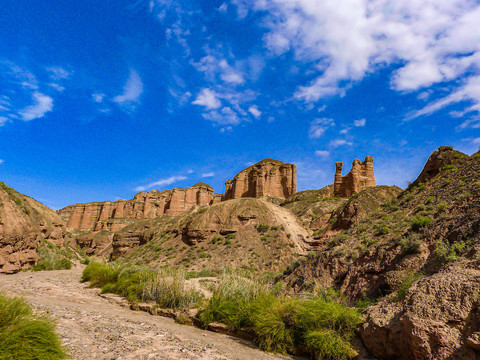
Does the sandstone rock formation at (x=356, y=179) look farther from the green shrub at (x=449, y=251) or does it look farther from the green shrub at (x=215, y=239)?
the green shrub at (x=449, y=251)

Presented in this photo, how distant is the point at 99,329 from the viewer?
7633 mm

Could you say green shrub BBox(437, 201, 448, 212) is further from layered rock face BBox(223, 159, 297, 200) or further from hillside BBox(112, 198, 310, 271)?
layered rock face BBox(223, 159, 297, 200)

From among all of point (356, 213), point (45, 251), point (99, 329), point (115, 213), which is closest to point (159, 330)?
point (99, 329)

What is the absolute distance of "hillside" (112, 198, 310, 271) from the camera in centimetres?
2794

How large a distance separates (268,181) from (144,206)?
52.3m

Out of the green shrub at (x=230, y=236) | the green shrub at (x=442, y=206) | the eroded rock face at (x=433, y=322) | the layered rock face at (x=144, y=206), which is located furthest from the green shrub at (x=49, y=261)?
the layered rock face at (x=144, y=206)

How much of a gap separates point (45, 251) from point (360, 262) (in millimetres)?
27902

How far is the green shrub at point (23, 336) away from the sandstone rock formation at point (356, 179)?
57070mm

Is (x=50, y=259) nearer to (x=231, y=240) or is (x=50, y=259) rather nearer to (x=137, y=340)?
(x=231, y=240)

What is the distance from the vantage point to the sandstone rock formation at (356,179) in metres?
55.9

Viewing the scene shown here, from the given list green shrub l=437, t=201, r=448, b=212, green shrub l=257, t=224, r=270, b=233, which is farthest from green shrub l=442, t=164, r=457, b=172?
green shrub l=257, t=224, r=270, b=233

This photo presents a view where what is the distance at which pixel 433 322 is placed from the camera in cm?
490

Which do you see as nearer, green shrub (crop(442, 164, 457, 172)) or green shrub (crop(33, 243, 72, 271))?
green shrub (crop(442, 164, 457, 172))

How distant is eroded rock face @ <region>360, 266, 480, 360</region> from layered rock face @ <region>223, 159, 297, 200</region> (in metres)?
75.6
